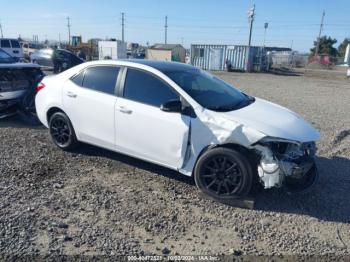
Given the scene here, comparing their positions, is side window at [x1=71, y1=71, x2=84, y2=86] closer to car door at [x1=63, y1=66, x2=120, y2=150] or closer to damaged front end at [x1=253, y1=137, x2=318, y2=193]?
car door at [x1=63, y1=66, x2=120, y2=150]

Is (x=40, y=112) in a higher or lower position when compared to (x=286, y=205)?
higher

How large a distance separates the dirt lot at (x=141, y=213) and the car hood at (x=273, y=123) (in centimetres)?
88

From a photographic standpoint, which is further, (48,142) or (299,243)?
(48,142)

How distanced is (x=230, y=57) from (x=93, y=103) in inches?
1171

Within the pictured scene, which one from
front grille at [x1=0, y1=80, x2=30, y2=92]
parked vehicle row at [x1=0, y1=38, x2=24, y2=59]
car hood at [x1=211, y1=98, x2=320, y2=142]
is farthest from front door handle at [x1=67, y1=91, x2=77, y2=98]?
parked vehicle row at [x1=0, y1=38, x2=24, y2=59]

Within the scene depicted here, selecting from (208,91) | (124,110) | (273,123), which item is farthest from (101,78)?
(273,123)

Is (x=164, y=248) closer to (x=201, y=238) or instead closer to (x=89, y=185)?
(x=201, y=238)

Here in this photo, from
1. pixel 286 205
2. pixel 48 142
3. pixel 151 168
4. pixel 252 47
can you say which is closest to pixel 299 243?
pixel 286 205

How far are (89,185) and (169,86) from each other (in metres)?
1.73

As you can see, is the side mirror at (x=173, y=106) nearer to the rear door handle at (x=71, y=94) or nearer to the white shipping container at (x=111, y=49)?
the rear door handle at (x=71, y=94)

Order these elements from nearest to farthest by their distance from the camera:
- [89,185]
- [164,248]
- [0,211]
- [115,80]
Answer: [164,248], [0,211], [89,185], [115,80]

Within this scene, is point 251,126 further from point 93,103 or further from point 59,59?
point 59,59

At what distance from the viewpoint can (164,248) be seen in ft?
10.2

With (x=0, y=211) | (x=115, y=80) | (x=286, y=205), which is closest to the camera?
(x=0, y=211)
